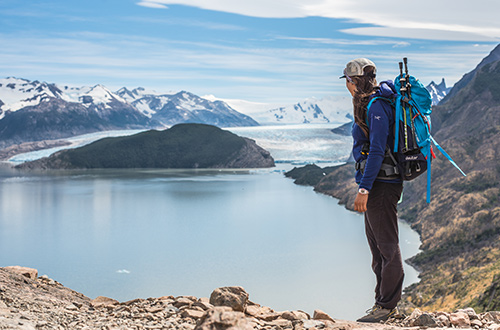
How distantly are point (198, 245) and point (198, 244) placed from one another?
0.22m

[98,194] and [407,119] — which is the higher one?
[407,119]

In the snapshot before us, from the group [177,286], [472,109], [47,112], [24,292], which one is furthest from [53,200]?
[47,112]

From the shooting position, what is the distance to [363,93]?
401 cm

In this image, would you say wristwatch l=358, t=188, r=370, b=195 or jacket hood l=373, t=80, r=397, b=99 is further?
jacket hood l=373, t=80, r=397, b=99

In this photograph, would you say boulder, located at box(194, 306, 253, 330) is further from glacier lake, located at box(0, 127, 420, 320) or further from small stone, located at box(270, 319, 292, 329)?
→ glacier lake, located at box(0, 127, 420, 320)

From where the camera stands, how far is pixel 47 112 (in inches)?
6905

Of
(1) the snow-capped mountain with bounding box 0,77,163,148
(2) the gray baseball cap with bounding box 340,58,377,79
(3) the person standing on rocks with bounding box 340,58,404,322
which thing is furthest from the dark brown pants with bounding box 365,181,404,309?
(1) the snow-capped mountain with bounding box 0,77,163,148

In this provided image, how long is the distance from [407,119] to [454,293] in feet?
29.6

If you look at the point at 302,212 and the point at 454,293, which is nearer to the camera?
the point at 454,293

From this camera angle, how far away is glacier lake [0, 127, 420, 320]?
583 inches

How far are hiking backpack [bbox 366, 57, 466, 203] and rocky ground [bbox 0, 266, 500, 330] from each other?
0.91 meters

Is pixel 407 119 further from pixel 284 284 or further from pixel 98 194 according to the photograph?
pixel 98 194

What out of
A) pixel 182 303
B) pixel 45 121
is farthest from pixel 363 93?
pixel 45 121

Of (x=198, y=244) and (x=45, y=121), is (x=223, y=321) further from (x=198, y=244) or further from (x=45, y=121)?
(x=45, y=121)
